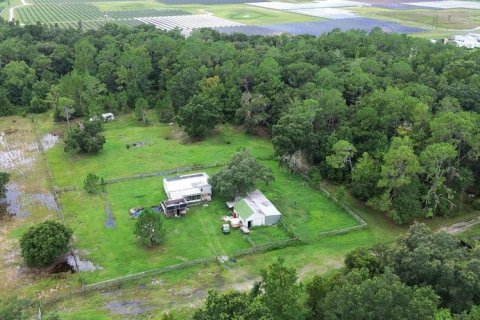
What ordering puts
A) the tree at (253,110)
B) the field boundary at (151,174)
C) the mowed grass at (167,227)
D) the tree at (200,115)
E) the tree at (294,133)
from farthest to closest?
the tree at (253,110), the tree at (200,115), the tree at (294,133), the field boundary at (151,174), the mowed grass at (167,227)

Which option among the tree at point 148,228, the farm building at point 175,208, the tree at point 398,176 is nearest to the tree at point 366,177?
the tree at point 398,176

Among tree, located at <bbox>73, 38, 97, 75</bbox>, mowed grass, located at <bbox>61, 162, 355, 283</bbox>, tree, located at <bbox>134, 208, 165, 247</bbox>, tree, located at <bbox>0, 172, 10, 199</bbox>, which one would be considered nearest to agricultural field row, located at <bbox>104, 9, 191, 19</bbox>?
tree, located at <bbox>73, 38, 97, 75</bbox>

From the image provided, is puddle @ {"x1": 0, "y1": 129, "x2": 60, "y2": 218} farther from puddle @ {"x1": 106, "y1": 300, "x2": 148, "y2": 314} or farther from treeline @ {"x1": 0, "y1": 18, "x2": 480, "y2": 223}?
puddle @ {"x1": 106, "y1": 300, "x2": 148, "y2": 314}

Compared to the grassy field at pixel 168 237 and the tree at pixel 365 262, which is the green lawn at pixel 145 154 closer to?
the grassy field at pixel 168 237

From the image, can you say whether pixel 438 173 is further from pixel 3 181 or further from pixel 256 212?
pixel 3 181

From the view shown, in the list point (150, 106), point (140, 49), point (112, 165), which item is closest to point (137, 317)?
point (112, 165)

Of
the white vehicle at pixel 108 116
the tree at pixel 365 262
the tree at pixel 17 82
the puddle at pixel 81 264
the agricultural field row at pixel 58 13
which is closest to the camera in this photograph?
the tree at pixel 365 262

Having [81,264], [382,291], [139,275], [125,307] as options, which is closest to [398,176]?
[382,291]
